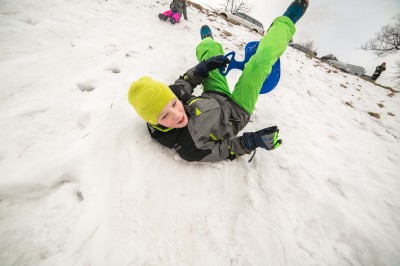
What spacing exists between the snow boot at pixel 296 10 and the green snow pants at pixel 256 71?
281mm

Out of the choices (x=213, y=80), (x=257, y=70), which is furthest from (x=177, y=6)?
(x=257, y=70)

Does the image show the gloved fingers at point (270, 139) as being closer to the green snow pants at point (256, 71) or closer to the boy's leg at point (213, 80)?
the green snow pants at point (256, 71)

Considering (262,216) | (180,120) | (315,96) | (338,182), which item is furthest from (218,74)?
(315,96)

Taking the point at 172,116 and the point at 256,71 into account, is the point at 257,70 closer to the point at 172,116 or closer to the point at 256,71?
the point at 256,71

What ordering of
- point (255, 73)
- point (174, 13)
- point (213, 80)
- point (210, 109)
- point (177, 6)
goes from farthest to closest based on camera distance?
point (177, 6) < point (174, 13) < point (213, 80) < point (255, 73) < point (210, 109)

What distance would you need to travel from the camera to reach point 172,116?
1.59m

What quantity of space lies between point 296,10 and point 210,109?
201 cm

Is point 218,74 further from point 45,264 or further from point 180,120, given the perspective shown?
point 45,264

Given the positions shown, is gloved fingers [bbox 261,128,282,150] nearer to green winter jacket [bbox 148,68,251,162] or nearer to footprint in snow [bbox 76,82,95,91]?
green winter jacket [bbox 148,68,251,162]

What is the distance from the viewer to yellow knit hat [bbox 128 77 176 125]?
1570 mm

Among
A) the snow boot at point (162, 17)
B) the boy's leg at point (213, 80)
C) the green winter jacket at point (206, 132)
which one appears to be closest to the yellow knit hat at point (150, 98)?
the green winter jacket at point (206, 132)

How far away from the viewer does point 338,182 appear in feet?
6.63

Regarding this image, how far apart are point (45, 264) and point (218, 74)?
231cm

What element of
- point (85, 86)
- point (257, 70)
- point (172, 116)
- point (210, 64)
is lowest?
point (85, 86)
